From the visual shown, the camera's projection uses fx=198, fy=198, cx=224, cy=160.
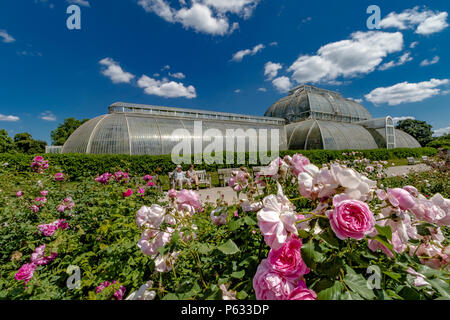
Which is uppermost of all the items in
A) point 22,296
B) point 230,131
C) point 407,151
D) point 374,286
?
point 230,131

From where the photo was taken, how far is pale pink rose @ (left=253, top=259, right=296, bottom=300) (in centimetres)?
62

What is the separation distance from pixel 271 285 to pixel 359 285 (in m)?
0.29

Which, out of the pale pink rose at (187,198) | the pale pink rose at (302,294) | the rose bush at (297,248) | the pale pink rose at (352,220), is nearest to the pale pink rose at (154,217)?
the rose bush at (297,248)

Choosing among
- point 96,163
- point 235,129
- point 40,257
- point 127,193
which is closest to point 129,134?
point 96,163

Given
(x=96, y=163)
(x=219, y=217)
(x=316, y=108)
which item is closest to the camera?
(x=219, y=217)

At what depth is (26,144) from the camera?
37750 millimetres

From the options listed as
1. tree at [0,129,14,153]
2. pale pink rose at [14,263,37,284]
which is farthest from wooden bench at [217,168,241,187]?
tree at [0,129,14,153]

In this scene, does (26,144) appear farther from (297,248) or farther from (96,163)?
(297,248)

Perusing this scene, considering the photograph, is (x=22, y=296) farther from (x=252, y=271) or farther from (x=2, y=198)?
(x=2, y=198)

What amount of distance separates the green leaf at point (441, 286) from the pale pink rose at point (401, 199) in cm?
30

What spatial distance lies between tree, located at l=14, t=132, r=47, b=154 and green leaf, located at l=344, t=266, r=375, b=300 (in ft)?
166
